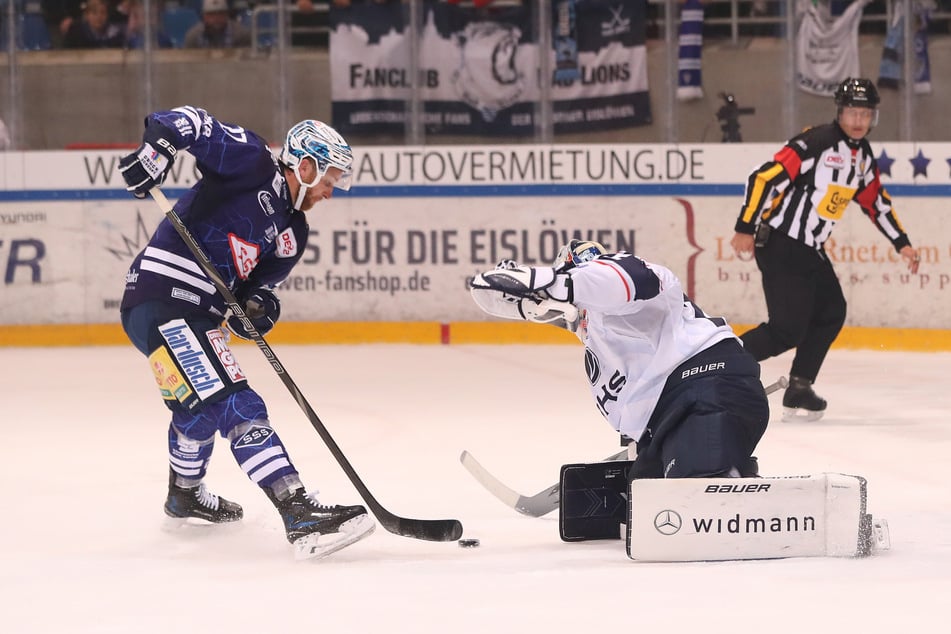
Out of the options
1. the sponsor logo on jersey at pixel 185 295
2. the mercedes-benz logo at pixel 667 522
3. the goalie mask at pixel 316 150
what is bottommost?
the mercedes-benz logo at pixel 667 522

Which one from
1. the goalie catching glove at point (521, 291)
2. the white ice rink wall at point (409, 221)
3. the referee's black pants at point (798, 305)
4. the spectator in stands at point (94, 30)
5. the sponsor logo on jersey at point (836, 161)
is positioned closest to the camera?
the goalie catching glove at point (521, 291)

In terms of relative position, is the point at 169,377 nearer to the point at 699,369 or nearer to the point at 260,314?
the point at 260,314

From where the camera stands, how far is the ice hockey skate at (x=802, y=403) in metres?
5.54

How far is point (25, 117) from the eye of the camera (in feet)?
28.3

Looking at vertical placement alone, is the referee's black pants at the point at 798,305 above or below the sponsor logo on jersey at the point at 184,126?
below

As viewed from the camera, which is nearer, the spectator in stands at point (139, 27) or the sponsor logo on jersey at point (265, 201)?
the sponsor logo on jersey at point (265, 201)

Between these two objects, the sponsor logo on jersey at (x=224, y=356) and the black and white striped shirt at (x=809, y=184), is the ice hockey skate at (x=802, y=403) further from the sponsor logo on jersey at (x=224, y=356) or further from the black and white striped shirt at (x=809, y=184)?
the sponsor logo on jersey at (x=224, y=356)

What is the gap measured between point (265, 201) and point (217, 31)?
582 centimetres

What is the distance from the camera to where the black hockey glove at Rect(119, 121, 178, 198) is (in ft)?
11.0

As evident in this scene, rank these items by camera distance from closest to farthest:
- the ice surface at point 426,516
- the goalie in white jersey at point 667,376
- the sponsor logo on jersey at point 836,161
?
the ice surface at point 426,516
the goalie in white jersey at point 667,376
the sponsor logo on jersey at point 836,161

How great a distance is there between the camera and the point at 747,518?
317 centimetres

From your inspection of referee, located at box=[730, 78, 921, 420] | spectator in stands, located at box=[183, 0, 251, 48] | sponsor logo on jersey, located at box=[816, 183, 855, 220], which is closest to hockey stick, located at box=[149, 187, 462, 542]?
referee, located at box=[730, 78, 921, 420]

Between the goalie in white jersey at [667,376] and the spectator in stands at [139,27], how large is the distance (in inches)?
230

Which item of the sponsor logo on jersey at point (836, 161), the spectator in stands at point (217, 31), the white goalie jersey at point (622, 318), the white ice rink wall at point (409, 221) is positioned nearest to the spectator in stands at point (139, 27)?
the spectator in stands at point (217, 31)
